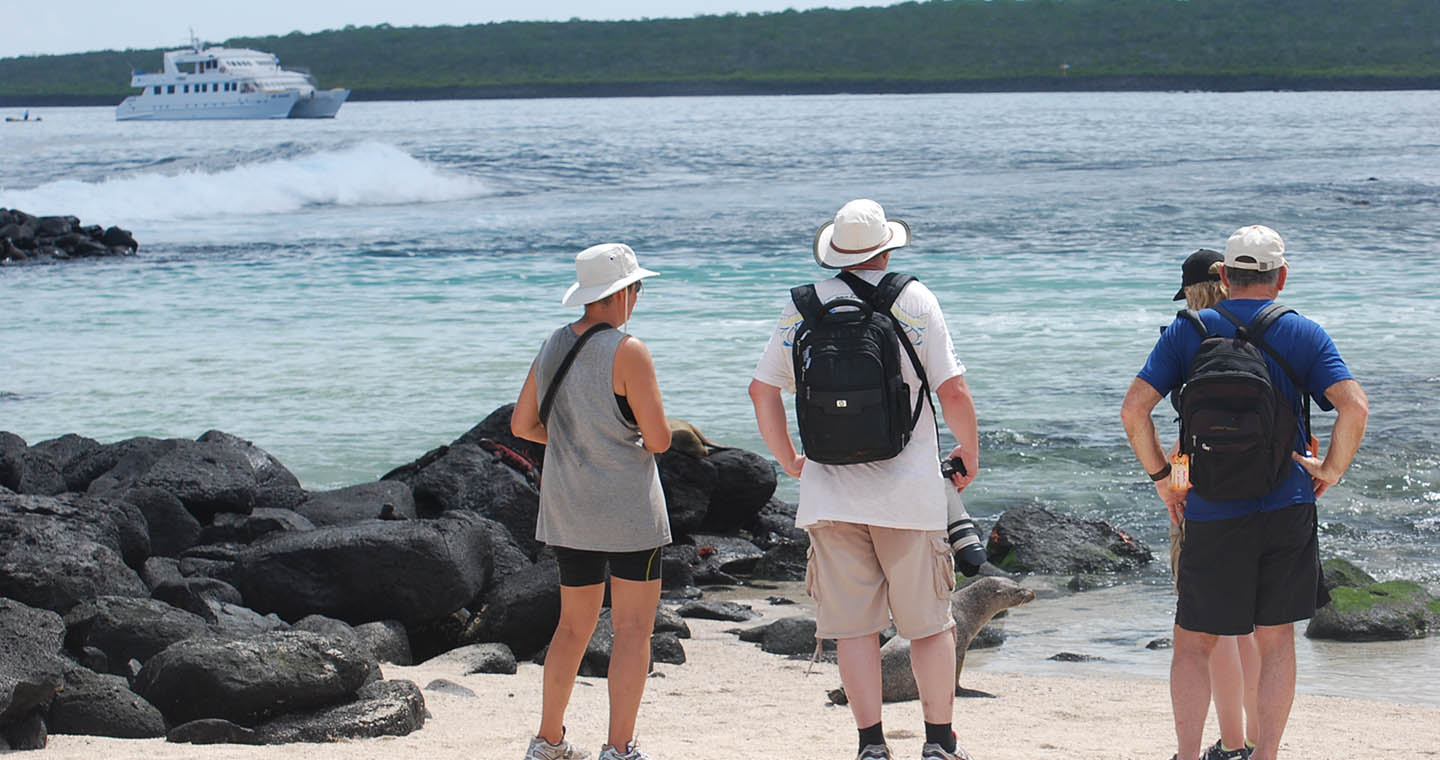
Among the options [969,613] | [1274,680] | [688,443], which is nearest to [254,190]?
[688,443]

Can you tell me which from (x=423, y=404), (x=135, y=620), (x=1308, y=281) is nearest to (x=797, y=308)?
(x=135, y=620)

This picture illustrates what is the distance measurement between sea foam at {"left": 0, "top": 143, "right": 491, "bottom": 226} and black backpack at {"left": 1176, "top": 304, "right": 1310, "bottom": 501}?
116 ft

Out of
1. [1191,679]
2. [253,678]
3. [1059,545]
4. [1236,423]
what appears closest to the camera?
[1236,423]

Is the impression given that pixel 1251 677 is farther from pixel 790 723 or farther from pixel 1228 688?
pixel 790 723

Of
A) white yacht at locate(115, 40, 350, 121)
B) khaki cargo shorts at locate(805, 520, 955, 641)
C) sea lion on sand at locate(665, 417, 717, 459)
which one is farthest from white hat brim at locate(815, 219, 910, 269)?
white yacht at locate(115, 40, 350, 121)

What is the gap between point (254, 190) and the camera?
41.4 m

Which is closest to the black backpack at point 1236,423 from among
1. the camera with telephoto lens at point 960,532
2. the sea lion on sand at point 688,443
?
the camera with telephoto lens at point 960,532

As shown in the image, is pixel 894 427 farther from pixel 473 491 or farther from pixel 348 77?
pixel 348 77

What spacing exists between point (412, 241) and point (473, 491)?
21159 mm

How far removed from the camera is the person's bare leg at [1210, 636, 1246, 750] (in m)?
4.41

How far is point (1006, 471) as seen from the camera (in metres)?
11.6

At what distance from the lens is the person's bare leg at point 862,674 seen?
175 inches

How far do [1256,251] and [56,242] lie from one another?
2855cm

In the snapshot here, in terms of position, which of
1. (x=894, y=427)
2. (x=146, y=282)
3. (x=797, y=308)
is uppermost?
(x=797, y=308)
